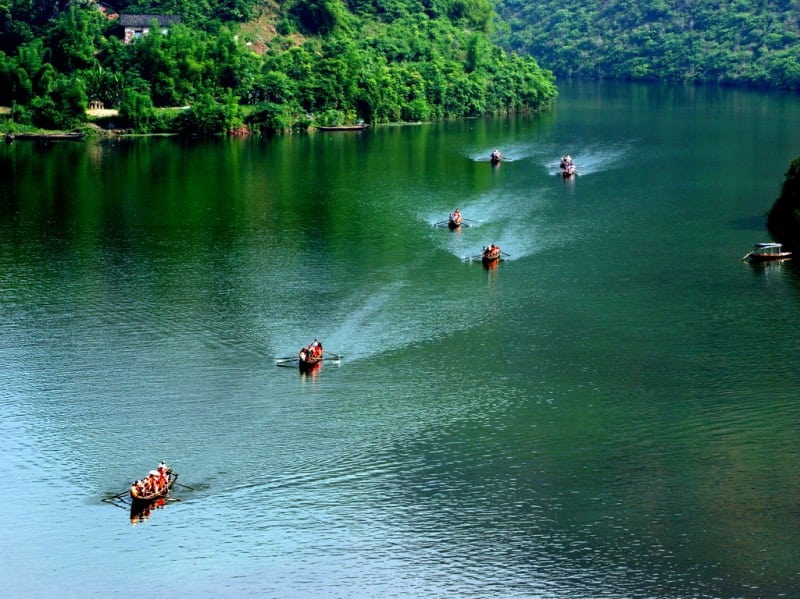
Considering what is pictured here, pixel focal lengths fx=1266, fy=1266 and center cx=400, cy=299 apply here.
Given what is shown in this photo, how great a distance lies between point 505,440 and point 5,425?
2390 cm

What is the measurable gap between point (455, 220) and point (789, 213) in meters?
26.0

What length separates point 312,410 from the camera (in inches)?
2467

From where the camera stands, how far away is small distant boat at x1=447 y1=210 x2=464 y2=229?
102000 mm

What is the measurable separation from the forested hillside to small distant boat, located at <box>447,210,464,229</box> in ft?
207

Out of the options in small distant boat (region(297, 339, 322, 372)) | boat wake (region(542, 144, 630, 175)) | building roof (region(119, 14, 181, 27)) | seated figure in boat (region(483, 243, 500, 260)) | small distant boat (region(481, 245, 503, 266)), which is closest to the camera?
small distant boat (region(297, 339, 322, 372))

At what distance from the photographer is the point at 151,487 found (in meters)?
52.9

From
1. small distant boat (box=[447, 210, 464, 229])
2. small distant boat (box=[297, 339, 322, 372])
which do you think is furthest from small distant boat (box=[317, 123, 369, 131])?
small distant boat (box=[297, 339, 322, 372])

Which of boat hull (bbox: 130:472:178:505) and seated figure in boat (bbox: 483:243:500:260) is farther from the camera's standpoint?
seated figure in boat (bbox: 483:243:500:260)

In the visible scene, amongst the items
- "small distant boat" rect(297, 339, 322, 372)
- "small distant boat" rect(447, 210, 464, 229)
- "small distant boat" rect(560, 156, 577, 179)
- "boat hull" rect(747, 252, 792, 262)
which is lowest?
"small distant boat" rect(297, 339, 322, 372)

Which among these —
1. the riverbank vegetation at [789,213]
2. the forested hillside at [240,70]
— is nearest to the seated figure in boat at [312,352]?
the riverbank vegetation at [789,213]

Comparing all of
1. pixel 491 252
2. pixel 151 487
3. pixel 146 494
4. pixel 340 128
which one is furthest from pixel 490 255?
pixel 340 128

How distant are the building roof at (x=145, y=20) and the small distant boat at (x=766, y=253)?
10913 centimetres

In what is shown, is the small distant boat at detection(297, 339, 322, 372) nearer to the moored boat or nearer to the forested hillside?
the moored boat

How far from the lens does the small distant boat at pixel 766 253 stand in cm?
8900
